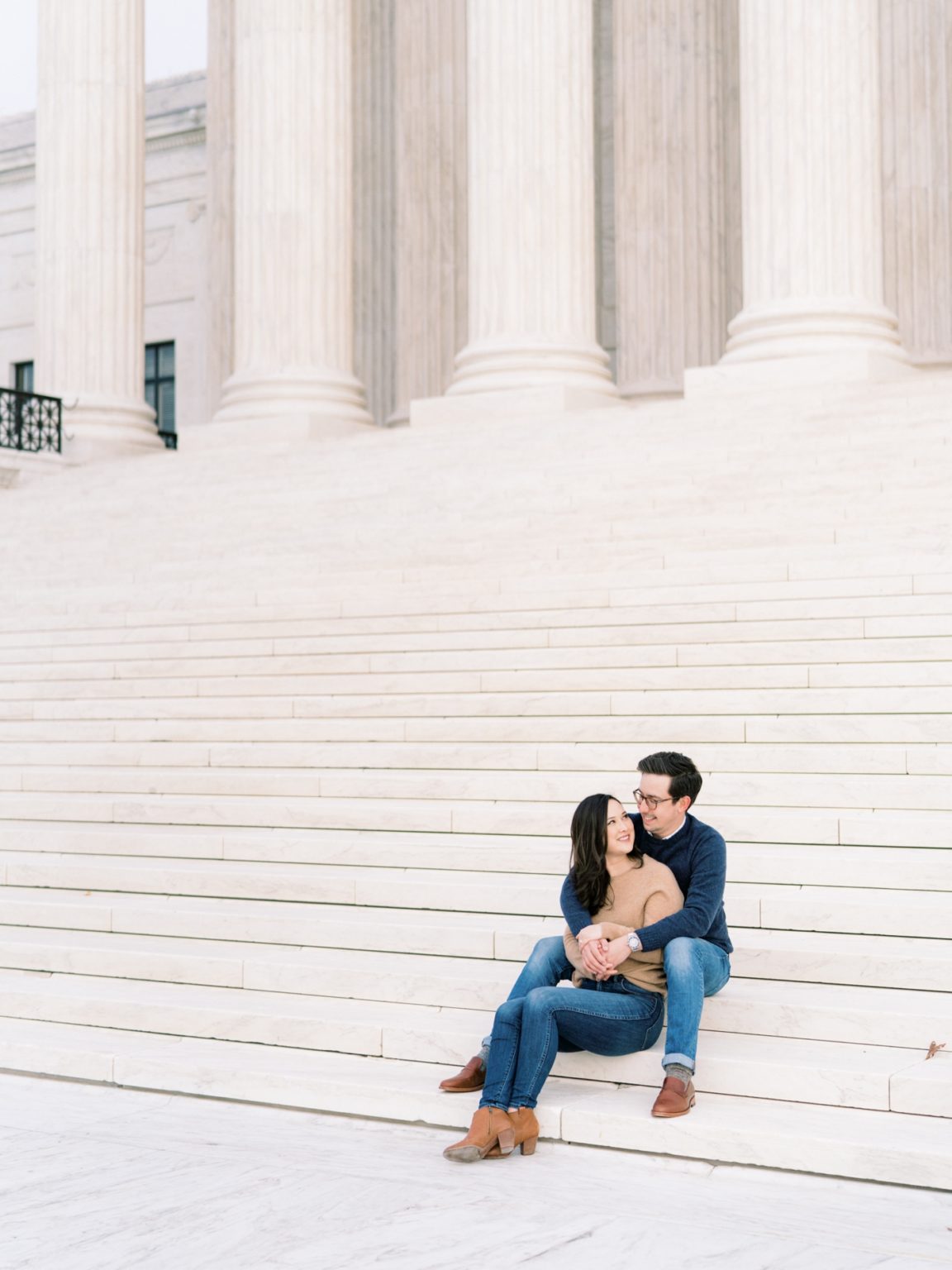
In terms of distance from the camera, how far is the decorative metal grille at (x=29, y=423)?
1229 inches

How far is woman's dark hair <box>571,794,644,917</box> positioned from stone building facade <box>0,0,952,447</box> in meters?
17.6

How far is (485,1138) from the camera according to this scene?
801cm

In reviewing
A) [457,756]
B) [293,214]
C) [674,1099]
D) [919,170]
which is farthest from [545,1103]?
[919,170]

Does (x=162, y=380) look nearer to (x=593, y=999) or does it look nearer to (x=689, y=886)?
(x=689, y=886)

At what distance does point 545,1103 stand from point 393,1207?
140cm

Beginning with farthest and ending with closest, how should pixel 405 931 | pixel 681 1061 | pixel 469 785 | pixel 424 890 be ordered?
pixel 469 785, pixel 424 890, pixel 405 931, pixel 681 1061

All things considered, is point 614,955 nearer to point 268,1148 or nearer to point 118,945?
point 268,1148

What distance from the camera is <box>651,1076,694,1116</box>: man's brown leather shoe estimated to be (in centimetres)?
814

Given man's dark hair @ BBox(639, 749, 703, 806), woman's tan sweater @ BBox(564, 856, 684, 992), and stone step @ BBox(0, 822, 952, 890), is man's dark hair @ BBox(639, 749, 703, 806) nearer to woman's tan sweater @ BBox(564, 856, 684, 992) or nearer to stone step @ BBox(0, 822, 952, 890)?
woman's tan sweater @ BBox(564, 856, 684, 992)

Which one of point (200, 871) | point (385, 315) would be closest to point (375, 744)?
point (200, 871)

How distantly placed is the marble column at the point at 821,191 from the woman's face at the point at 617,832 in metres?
17.5

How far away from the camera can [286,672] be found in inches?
645

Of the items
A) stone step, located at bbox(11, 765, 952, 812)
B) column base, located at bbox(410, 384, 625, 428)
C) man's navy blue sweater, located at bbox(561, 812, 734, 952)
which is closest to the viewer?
man's navy blue sweater, located at bbox(561, 812, 734, 952)

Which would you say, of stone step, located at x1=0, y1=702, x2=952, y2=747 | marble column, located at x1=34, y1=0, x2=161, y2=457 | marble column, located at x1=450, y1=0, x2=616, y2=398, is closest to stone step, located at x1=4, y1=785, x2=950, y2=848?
stone step, located at x1=0, y1=702, x2=952, y2=747
